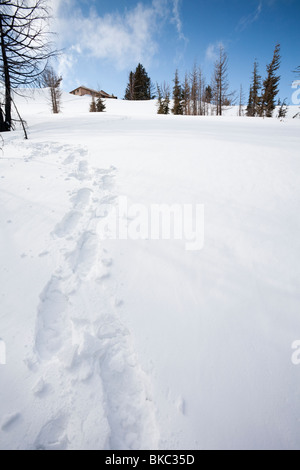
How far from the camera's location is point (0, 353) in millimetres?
1697

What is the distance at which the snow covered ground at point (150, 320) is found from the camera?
1.43 meters

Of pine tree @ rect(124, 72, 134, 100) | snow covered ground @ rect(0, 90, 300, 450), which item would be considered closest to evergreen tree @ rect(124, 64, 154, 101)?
pine tree @ rect(124, 72, 134, 100)

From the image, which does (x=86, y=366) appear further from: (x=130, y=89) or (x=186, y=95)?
(x=130, y=89)

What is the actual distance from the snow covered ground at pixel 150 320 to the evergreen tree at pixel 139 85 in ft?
163

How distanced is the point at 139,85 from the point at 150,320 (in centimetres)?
Answer: 5343

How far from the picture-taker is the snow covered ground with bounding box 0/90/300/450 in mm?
1426

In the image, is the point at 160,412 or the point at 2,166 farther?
the point at 2,166

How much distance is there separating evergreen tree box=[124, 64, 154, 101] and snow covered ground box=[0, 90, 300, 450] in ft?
163

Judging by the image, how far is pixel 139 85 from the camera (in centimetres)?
4212

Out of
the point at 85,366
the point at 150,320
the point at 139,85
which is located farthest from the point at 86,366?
the point at 139,85

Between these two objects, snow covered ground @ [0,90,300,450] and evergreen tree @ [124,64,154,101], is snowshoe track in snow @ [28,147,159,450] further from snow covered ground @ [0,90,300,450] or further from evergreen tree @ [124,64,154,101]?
evergreen tree @ [124,64,154,101]
